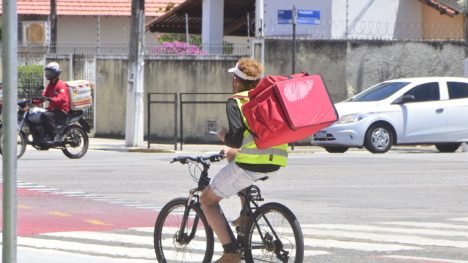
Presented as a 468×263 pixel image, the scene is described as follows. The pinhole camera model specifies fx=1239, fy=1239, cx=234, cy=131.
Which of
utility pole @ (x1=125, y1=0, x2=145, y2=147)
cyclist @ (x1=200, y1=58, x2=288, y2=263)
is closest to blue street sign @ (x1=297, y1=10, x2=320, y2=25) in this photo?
utility pole @ (x1=125, y1=0, x2=145, y2=147)

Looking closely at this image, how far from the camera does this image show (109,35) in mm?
49000

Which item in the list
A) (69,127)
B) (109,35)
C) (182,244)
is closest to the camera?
(182,244)

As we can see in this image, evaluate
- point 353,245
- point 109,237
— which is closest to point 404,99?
point 109,237

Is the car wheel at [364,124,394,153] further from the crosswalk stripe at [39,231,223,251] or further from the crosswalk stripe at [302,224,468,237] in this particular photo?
the crosswalk stripe at [39,231,223,251]

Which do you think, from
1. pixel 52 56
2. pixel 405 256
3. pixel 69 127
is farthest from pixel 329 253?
pixel 52 56

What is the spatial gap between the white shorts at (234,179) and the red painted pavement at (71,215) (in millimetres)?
4254

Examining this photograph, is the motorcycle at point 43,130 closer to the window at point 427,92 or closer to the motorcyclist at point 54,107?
the motorcyclist at point 54,107

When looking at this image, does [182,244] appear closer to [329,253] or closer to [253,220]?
[253,220]

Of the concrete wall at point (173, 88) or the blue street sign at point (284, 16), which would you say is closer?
the concrete wall at point (173, 88)

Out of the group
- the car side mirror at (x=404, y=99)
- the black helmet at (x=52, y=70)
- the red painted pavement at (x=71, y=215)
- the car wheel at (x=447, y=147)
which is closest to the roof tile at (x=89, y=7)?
the car wheel at (x=447, y=147)

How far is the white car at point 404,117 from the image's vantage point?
25.2 metres

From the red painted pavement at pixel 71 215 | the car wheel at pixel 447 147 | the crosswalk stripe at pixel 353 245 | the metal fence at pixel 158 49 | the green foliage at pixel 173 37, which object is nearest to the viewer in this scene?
the crosswalk stripe at pixel 353 245

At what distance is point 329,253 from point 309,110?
258cm

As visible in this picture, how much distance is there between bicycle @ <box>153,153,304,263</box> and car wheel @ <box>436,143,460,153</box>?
57.3ft
